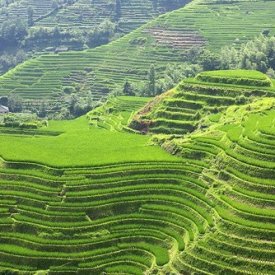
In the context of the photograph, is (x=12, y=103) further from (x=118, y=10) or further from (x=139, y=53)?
(x=118, y=10)

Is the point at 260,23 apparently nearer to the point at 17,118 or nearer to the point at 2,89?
the point at 2,89

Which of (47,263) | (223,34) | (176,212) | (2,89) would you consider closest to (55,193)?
(47,263)

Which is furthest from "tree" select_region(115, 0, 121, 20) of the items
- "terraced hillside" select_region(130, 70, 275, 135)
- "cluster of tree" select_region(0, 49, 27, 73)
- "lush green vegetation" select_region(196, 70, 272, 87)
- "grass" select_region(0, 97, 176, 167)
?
"grass" select_region(0, 97, 176, 167)

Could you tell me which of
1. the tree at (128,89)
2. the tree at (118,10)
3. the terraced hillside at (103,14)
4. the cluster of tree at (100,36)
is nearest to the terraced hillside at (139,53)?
the tree at (128,89)

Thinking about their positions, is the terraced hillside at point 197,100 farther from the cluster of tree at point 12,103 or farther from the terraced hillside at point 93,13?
the terraced hillside at point 93,13

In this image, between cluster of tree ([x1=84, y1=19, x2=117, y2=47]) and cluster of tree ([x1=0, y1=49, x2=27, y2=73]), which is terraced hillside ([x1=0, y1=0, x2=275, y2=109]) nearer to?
cluster of tree ([x1=84, y1=19, x2=117, y2=47])

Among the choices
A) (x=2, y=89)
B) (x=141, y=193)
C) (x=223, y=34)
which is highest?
(x=141, y=193)

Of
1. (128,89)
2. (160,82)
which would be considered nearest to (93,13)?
(128,89)
